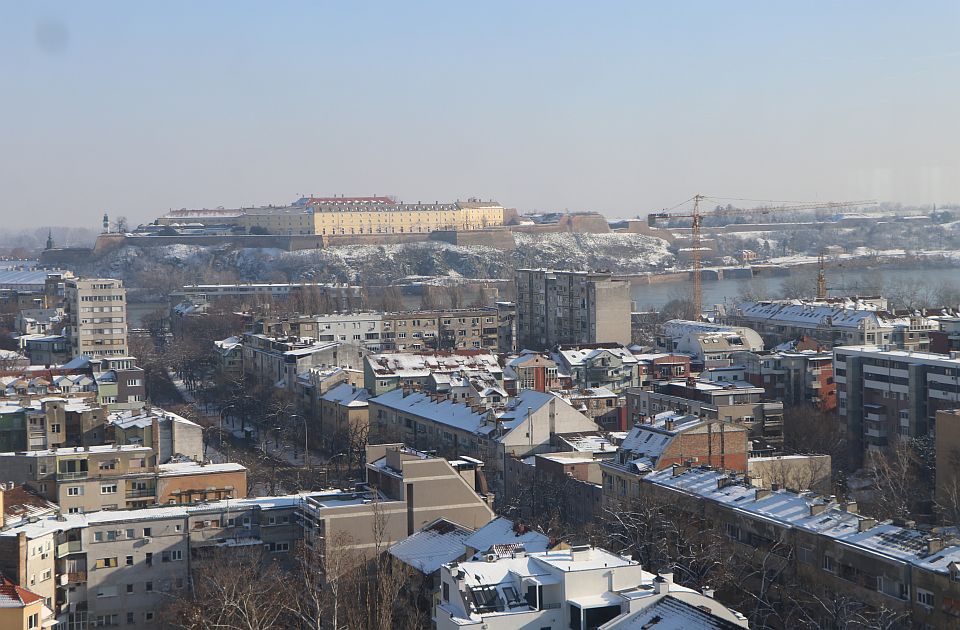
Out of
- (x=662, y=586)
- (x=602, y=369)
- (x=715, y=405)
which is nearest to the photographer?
(x=662, y=586)

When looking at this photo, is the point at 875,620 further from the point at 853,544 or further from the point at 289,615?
the point at 289,615

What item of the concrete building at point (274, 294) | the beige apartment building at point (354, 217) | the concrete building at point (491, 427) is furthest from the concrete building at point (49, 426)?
the beige apartment building at point (354, 217)

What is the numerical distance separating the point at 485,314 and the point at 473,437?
11325 millimetres

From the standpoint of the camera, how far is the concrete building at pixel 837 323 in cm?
1961

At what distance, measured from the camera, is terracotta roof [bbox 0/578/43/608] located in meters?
6.74

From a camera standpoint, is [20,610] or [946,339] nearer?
[20,610]

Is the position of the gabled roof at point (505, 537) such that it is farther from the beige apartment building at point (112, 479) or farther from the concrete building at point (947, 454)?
the concrete building at point (947, 454)

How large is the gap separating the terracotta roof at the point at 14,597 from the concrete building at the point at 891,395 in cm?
892

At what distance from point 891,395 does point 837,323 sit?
22.0 ft

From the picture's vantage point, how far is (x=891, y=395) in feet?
47.3

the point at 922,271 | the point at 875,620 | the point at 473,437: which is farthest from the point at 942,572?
the point at 922,271

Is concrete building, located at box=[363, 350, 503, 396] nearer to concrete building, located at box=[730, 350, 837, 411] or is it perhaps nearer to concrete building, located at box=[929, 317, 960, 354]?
concrete building, located at box=[730, 350, 837, 411]

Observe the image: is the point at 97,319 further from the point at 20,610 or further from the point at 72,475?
the point at 20,610

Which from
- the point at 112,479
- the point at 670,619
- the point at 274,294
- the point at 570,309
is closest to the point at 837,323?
the point at 570,309
